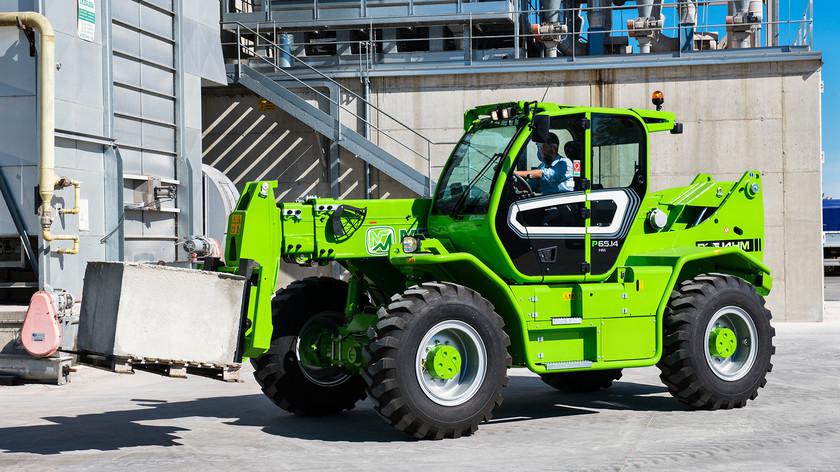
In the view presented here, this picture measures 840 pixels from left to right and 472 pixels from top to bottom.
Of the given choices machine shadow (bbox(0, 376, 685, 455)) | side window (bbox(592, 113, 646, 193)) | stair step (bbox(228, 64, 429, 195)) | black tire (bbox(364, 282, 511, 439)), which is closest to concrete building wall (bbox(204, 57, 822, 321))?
stair step (bbox(228, 64, 429, 195))

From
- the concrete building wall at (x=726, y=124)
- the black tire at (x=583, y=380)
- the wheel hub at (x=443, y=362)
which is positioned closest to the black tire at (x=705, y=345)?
the black tire at (x=583, y=380)

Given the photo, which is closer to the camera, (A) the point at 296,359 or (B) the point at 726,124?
(A) the point at 296,359

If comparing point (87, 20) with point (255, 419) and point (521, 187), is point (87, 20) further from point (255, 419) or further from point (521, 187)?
point (521, 187)

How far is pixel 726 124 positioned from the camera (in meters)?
20.2

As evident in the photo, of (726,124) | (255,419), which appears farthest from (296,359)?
(726,124)

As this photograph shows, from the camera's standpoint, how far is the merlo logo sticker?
970 centimetres

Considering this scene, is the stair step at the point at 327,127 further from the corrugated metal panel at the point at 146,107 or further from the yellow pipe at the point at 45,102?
the yellow pipe at the point at 45,102

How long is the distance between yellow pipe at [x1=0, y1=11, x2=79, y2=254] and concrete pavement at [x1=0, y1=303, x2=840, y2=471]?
2267 mm

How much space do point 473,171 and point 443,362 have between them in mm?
1901

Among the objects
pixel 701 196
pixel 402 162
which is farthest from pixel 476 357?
pixel 402 162

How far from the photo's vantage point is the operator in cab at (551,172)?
9.87 m

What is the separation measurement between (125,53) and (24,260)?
3.35 m

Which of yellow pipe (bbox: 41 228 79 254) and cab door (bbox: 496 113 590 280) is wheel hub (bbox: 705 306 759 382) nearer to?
cab door (bbox: 496 113 590 280)

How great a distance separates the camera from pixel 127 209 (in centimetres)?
1588
